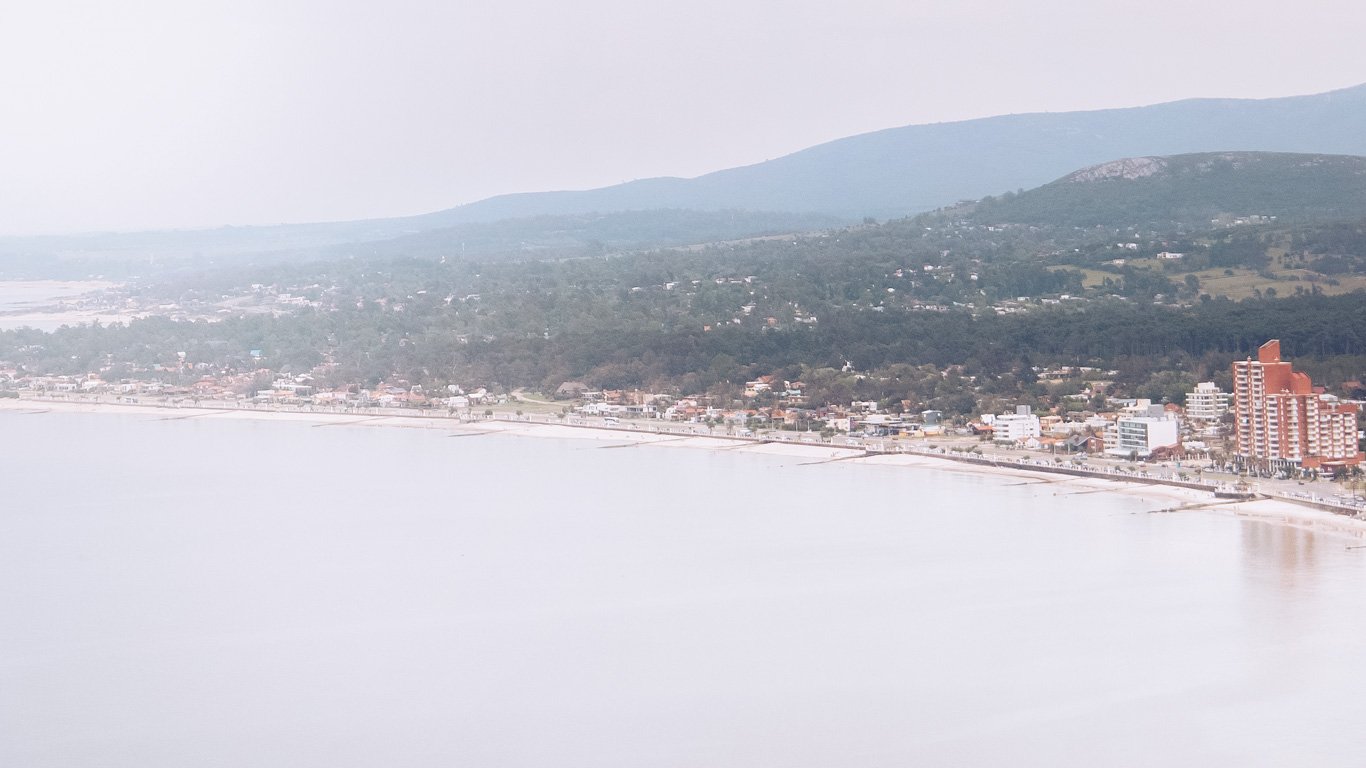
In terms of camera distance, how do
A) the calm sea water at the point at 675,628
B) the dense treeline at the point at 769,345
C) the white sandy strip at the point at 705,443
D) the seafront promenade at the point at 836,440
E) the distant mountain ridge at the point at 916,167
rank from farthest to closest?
1. the distant mountain ridge at the point at 916,167
2. the dense treeline at the point at 769,345
3. the white sandy strip at the point at 705,443
4. the seafront promenade at the point at 836,440
5. the calm sea water at the point at 675,628

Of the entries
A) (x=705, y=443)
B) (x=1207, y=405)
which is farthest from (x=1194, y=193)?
(x=705, y=443)

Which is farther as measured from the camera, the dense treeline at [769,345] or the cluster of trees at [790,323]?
the dense treeline at [769,345]

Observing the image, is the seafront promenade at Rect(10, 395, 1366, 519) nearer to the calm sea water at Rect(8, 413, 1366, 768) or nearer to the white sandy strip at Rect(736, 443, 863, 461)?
the white sandy strip at Rect(736, 443, 863, 461)

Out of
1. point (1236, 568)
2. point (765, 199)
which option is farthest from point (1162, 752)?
point (765, 199)

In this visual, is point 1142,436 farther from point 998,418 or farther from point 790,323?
point 790,323

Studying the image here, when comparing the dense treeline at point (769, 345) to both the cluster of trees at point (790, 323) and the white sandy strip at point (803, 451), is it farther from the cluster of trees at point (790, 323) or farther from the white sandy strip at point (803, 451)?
the white sandy strip at point (803, 451)

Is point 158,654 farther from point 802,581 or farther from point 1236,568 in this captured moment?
point 1236,568

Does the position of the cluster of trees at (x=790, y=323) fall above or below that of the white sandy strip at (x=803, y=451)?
above

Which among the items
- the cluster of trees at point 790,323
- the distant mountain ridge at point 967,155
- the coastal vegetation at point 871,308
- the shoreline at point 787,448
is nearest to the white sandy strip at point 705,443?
the shoreline at point 787,448
